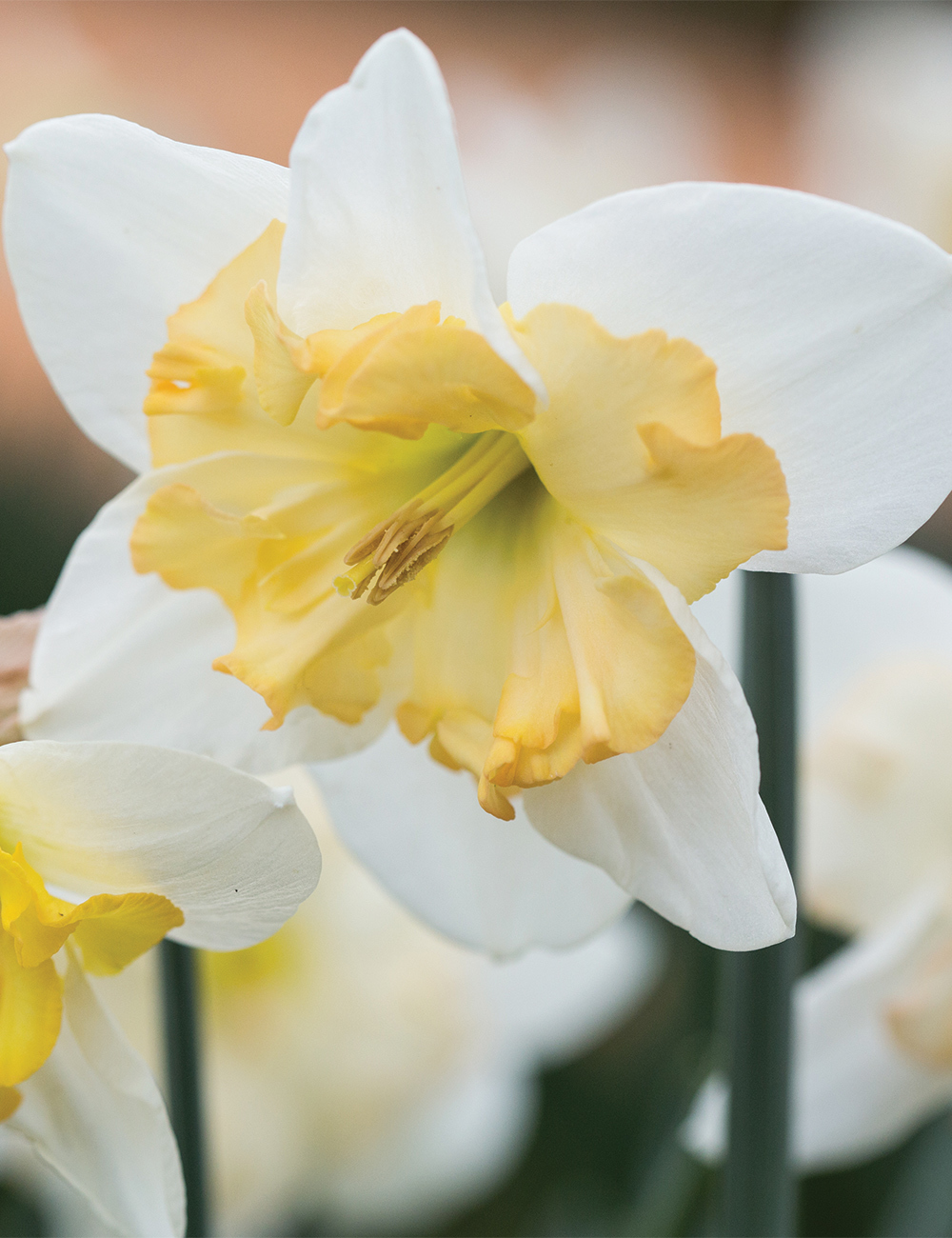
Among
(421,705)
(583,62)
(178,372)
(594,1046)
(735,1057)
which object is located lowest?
(594,1046)

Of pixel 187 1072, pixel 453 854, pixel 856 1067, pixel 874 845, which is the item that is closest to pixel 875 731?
pixel 874 845

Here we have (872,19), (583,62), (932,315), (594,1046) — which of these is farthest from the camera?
(583,62)

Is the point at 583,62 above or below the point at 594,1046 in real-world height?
above

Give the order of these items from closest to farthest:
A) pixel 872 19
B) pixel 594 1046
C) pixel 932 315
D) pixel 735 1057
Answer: pixel 932 315, pixel 735 1057, pixel 594 1046, pixel 872 19

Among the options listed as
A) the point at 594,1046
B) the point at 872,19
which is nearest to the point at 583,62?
the point at 872,19

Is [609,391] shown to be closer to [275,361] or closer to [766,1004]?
[275,361]

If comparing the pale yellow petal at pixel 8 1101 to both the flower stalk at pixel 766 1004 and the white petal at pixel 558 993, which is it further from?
the white petal at pixel 558 993

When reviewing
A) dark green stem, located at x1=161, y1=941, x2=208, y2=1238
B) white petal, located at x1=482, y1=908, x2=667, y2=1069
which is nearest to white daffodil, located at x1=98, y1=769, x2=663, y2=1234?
white petal, located at x1=482, y1=908, x2=667, y2=1069

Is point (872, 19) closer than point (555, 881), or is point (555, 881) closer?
point (555, 881)

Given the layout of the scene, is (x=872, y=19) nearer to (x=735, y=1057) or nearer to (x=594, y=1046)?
(x=594, y=1046)
